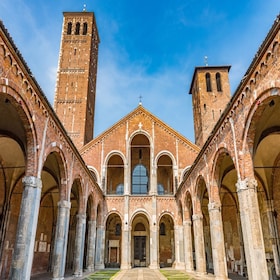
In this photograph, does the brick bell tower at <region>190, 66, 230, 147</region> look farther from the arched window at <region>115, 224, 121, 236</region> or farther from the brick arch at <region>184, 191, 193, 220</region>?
the arched window at <region>115, 224, 121, 236</region>

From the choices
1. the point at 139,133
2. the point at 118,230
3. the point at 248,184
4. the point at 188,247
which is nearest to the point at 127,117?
the point at 139,133

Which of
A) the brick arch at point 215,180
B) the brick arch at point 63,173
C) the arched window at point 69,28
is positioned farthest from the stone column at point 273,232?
the arched window at point 69,28

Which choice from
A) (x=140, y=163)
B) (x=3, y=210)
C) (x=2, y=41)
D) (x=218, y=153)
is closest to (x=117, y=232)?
(x=140, y=163)

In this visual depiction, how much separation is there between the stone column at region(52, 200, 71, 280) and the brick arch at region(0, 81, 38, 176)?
3990 mm

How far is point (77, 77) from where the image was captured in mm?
32188

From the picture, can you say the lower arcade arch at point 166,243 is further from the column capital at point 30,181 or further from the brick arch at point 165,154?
the column capital at point 30,181

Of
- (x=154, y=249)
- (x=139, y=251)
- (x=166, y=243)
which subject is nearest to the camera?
(x=154, y=249)

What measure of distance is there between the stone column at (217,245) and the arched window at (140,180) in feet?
44.4

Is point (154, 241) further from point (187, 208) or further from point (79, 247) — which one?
point (79, 247)

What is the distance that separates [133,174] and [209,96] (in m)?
13.7

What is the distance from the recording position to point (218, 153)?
40.5ft

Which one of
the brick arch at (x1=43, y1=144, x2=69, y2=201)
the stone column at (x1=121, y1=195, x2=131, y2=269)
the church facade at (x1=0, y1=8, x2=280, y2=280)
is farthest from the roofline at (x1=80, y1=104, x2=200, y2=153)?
the brick arch at (x1=43, y1=144, x2=69, y2=201)

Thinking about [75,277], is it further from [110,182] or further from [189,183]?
[110,182]

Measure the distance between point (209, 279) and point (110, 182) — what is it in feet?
50.9
